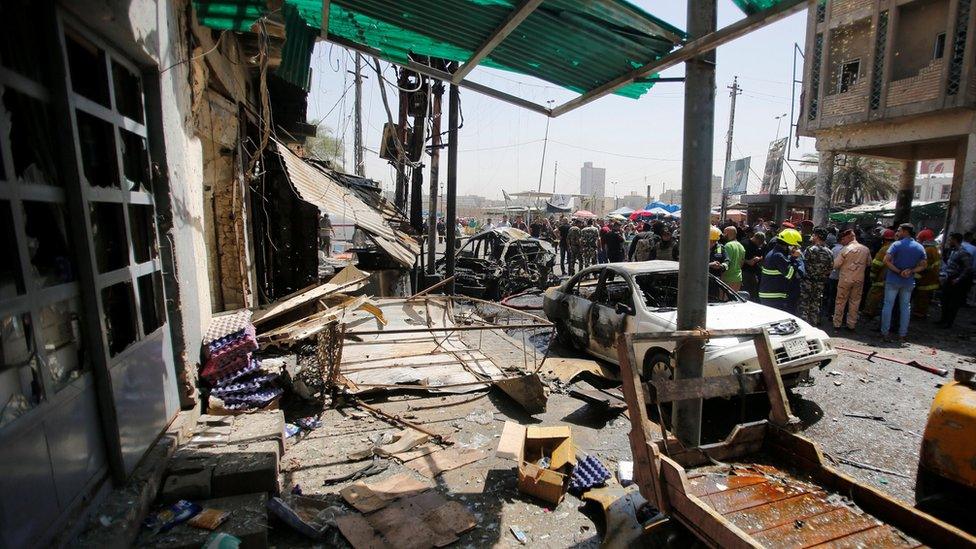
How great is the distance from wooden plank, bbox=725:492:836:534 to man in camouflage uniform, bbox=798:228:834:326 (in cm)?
662

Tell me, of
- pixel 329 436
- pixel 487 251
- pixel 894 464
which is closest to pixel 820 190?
pixel 487 251

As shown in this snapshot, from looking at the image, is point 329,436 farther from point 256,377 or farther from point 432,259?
point 432,259

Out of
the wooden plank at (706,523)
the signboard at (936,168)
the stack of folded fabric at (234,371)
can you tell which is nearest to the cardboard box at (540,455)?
the wooden plank at (706,523)

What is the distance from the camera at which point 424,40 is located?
3742mm

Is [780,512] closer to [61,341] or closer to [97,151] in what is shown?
[61,341]

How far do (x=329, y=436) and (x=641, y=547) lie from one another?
2948 mm

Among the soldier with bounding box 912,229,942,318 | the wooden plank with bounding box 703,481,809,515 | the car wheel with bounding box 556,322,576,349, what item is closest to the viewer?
the wooden plank with bounding box 703,481,809,515

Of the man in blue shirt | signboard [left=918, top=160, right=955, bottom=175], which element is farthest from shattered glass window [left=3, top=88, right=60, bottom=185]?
signboard [left=918, top=160, right=955, bottom=175]

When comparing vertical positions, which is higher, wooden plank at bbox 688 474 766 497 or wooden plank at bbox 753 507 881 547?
wooden plank at bbox 688 474 766 497

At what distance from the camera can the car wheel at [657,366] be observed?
5137 millimetres

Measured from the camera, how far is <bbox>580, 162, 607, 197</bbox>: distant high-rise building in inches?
5635

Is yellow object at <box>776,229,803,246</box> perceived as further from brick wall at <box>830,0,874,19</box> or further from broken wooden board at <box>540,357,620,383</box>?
brick wall at <box>830,0,874,19</box>

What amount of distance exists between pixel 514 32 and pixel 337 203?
4778mm

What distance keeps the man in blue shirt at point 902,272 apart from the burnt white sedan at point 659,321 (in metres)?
3.89
